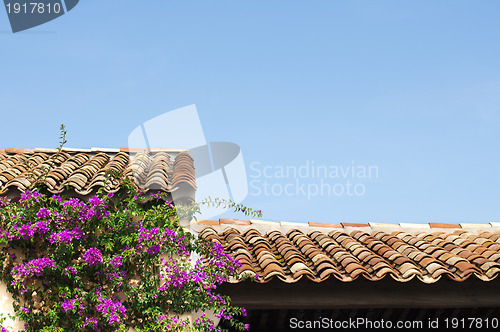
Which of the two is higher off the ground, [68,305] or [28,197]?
[28,197]

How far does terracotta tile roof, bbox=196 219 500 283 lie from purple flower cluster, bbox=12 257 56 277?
6.73 feet

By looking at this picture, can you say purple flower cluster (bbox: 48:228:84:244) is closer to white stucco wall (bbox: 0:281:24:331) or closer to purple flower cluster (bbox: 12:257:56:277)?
purple flower cluster (bbox: 12:257:56:277)

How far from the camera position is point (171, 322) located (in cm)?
666

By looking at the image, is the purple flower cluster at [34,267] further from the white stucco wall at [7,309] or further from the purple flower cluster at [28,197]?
the purple flower cluster at [28,197]

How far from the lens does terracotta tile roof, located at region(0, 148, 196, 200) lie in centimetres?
705

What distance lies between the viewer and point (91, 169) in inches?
309

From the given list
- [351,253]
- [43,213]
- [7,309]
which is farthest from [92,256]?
[351,253]

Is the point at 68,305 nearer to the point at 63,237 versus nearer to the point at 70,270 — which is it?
the point at 70,270

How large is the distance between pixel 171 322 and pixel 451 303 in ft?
11.0

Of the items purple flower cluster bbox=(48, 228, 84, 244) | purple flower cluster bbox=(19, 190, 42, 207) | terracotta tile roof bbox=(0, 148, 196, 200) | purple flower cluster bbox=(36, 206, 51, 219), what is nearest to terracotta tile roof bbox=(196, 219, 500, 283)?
terracotta tile roof bbox=(0, 148, 196, 200)

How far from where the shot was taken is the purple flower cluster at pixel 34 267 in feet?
21.8

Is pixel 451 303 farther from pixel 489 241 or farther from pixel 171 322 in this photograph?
pixel 171 322

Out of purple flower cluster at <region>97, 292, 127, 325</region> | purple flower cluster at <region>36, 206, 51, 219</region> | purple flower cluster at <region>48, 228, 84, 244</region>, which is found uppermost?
purple flower cluster at <region>36, 206, 51, 219</region>

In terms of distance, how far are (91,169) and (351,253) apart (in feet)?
11.8
